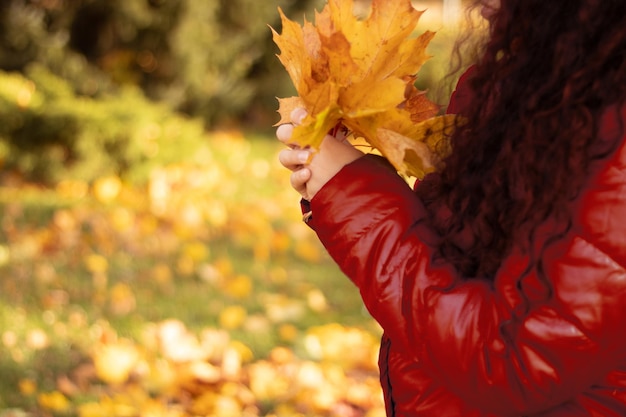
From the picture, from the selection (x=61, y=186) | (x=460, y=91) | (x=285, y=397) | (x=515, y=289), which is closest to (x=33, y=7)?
(x=61, y=186)

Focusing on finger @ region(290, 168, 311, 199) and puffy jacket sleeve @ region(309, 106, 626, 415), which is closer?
puffy jacket sleeve @ region(309, 106, 626, 415)

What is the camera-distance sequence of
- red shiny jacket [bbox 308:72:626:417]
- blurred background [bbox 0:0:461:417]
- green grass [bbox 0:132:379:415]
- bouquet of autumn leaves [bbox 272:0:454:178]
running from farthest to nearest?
1. green grass [bbox 0:132:379:415]
2. blurred background [bbox 0:0:461:417]
3. bouquet of autumn leaves [bbox 272:0:454:178]
4. red shiny jacket [bbox 308:72:626:417]

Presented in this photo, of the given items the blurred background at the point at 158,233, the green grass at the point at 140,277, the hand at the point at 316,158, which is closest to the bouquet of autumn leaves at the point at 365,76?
the hand at the point at 316,158

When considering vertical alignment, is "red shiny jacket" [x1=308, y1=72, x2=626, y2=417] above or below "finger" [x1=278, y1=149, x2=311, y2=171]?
below

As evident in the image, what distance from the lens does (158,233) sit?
15.1ft

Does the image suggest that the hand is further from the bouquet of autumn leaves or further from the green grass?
the green grass

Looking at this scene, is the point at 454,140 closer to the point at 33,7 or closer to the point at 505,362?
the point at 505,362

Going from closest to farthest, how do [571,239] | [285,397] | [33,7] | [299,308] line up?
1. [571,239]
2. [285,397]
3. [299,308]
4. [33,7]

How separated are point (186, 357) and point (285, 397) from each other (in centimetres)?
45

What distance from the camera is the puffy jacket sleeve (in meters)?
1.12

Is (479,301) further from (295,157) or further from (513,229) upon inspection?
(295,157)

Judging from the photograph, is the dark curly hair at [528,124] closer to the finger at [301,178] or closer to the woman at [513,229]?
the woman at [513,229]

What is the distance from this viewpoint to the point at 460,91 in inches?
59.7

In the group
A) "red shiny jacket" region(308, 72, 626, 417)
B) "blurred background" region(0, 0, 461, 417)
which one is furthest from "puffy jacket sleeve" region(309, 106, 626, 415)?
"blurred background" region(0, 0, 461, 417)
